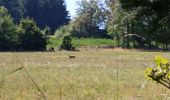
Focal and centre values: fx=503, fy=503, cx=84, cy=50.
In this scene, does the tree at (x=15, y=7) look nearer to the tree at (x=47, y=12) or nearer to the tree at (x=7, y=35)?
the tree at (x=47, y=12)

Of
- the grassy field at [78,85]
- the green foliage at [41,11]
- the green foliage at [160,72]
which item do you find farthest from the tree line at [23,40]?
the green foliage at [160,72]

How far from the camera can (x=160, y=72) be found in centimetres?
199

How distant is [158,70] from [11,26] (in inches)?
2740

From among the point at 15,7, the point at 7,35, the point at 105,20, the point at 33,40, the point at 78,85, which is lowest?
the point at 78,85

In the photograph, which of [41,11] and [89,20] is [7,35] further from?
[41,11]

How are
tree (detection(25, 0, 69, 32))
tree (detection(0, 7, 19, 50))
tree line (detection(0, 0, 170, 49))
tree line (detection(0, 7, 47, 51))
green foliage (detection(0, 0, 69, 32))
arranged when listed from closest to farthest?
tree line (detection(0, 0, 170, 49)) < tree (detection(0, 7, 19, 50)) < tree line (detection(0, 7, 47, 51)) < green foliage (detection(0, 0, 69, 32)) < tree (detection(25, 0, 69, 32))

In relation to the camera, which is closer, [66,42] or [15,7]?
[66,42]

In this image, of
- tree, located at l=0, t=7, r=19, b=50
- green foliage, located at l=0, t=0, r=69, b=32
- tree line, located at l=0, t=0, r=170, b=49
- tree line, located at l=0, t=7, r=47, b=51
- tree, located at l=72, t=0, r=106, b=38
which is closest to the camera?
tree line, located at l=0, t=0, r=170, b=49

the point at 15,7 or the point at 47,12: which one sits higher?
the point at 15,7

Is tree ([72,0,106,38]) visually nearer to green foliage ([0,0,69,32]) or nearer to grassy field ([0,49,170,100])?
green foliage ([0,0,69,32])

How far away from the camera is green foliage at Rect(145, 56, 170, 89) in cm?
198

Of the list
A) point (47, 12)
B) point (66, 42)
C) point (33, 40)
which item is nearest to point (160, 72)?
point (33, 40)

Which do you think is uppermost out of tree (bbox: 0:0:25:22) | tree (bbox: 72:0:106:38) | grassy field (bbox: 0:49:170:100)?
tree (bbox: 0:0:25:22)

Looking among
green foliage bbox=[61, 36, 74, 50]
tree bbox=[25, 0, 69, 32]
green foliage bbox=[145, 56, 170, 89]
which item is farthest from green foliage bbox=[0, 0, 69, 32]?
green foliage bbox=[145, 56, 170, 89]
